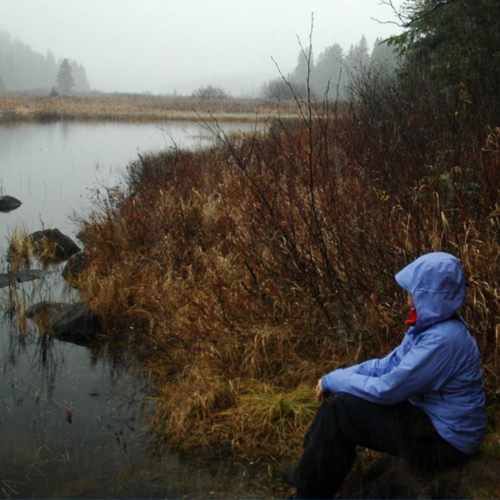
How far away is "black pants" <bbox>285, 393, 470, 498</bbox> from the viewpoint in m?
2.96

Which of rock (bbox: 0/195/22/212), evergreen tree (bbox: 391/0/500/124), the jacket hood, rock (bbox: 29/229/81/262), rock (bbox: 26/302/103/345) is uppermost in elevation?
evergreen tree (bbox: 391/0/500/124)

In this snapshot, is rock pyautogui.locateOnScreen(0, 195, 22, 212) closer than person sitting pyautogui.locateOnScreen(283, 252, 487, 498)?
No

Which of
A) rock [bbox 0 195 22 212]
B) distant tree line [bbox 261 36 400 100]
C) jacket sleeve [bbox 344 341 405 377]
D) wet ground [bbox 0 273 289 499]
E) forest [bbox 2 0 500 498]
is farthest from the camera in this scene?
rock [bbox 0 195 22 212]

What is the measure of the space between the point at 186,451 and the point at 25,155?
59.5 feet

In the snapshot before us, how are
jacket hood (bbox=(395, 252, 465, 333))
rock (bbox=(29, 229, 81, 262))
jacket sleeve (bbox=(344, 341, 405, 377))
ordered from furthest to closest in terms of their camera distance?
1. rock (bbox=(29, 229, 81, 262))
2. jacket sleeve (bbox=(344, 341, 405, 377))
3. jacket hood (bbox=(395, 252, 465, 333))

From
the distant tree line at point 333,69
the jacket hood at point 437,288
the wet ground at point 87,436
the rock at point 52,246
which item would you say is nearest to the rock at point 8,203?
the rock at point 52,246

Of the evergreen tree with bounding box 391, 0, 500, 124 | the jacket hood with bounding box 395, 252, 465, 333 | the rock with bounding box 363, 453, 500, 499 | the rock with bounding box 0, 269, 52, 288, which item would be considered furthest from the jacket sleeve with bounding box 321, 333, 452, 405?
the rock with bounding box 0, 269, 52, 288

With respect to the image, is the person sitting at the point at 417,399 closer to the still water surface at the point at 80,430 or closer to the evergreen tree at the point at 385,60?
the still water surface at the point at 80,430

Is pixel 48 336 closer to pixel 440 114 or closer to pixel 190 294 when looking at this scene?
pixel 190 294

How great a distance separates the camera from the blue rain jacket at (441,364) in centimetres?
283

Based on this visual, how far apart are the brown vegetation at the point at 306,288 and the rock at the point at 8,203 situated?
686 centimetres

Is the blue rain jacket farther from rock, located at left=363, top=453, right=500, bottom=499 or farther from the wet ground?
the wet ground

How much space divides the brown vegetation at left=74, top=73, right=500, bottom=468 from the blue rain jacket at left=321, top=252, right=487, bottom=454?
2.93 ft

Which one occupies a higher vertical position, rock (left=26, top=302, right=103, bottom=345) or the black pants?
the black pants
